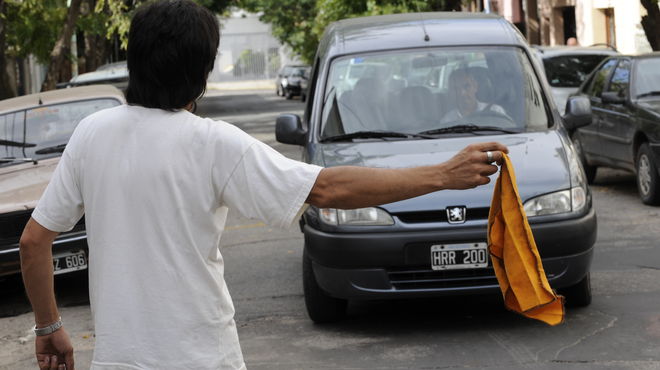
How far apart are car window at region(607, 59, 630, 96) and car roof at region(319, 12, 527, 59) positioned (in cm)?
461

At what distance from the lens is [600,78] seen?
13.9 m

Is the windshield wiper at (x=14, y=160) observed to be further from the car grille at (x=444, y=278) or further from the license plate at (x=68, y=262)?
the car grille at (x=444, y=278)

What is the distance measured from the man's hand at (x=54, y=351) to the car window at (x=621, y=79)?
1026cm

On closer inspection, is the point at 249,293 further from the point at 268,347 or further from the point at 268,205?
the point at 268,205

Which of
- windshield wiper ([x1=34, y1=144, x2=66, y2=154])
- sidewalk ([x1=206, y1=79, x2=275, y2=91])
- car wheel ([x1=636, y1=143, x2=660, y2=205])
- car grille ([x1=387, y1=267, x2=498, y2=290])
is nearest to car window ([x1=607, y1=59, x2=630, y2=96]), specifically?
car wheel ([x1=636, y1=143, x2=660, y2=205])

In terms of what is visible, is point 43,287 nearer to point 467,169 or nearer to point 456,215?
point 467,169

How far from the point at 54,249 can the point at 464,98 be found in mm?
3106

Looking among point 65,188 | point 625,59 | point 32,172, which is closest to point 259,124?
point 625,59

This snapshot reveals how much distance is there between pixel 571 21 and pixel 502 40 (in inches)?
1219

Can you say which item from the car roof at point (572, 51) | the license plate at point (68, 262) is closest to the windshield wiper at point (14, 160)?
the license plate at point (68, 262)

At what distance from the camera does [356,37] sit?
8.21 metres

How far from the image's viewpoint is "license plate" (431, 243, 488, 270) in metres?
6.48

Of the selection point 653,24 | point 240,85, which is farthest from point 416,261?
point 240,85

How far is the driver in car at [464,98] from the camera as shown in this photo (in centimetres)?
754
